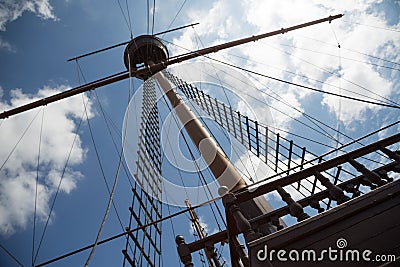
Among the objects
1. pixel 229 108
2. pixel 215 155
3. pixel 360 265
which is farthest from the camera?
pixel 229 108

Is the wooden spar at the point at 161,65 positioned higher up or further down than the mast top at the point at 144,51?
further down

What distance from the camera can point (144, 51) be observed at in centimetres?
1100

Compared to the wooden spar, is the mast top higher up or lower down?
higher up

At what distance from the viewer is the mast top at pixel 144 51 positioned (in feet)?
35.4

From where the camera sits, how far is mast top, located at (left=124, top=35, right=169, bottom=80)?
10781 millimetres

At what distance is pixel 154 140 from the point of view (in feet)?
27.2

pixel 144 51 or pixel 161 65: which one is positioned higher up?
pixel 144 51

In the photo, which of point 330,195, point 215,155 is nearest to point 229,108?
point 215,155

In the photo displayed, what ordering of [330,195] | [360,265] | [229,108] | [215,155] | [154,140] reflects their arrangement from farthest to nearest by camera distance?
[154,140], [229,108], [215,155], [330,195], [360,265]

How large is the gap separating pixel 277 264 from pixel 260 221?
417mm

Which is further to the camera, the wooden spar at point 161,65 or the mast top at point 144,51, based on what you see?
the mast top at point 144,51

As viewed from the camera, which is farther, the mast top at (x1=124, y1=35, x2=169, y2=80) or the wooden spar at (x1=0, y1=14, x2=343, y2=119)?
the mast top at (x1=124, y1=35, x2=169, y2=80)

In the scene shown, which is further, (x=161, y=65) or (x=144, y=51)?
(x=144, y=51)

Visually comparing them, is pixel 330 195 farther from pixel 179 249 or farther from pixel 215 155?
pixel 215 155
